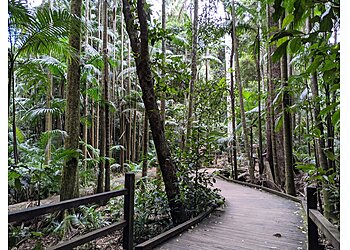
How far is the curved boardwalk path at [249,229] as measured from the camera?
329 centimetres

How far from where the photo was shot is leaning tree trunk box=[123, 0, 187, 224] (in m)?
3.86

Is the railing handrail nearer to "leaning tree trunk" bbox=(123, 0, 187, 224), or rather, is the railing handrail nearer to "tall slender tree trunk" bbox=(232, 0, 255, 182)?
"leaning tree trunk" bbox=(123, 0, 187, 224)

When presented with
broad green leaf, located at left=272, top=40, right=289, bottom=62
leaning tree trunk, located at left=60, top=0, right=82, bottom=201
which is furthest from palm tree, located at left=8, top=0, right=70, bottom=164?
broad green leaf, located at left=272, top=40, right=289, bottom=62

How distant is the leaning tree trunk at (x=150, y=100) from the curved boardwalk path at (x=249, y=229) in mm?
490

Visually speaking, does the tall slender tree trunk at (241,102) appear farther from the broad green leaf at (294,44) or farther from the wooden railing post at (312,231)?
the broad green leaf at (294,44)

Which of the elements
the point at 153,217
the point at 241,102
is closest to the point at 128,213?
the point at 153,217

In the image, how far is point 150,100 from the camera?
3965 millimetres

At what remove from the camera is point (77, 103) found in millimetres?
4742

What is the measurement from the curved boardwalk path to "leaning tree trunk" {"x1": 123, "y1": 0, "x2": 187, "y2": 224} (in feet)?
1.61

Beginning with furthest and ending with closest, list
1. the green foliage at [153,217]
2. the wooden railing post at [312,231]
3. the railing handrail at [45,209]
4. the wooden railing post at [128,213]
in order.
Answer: the green foliage at [153,217] < the wooden railing post at [128,213] < the wooden railing post at [312,231] < the railing handrail at [45,209]

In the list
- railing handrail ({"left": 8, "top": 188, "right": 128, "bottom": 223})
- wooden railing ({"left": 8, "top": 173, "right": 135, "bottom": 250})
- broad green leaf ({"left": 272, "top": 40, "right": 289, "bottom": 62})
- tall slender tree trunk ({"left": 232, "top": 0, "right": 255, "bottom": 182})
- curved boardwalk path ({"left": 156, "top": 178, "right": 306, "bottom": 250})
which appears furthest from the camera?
tall slender tree trunk ({"left": 232, "top": 0, "right": 255, "bottom": 182})

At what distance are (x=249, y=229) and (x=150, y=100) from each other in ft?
7.61

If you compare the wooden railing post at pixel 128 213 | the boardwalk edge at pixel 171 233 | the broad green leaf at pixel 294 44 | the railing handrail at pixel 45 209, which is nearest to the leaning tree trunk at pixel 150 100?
the boardwalk edge at pixel 171 233

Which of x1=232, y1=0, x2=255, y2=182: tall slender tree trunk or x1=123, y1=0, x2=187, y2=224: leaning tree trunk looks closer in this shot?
x1=123, y1=0, x2=187, y2=224: leaning tree trunk
